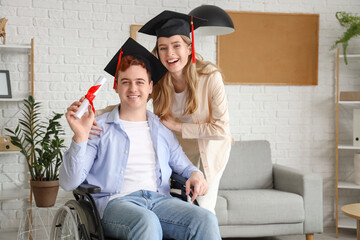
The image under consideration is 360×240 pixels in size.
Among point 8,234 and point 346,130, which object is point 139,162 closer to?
point 8,234

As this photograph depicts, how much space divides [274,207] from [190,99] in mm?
1626

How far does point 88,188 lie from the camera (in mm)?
1838

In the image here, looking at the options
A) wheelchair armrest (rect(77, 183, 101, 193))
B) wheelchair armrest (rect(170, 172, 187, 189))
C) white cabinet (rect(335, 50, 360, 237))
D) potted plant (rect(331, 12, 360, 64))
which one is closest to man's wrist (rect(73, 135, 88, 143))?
wheelchair armrest (rect(77, 183, 101, 193))

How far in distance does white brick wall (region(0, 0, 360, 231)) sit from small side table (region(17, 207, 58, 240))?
26 centimetres

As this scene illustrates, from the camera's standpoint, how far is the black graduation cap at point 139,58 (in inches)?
83.4

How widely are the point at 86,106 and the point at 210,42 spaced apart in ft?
8.68

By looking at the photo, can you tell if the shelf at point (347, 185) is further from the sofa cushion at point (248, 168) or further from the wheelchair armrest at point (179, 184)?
the wheelchair armrest at point (179, 184)

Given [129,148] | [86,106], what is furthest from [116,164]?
[86,106]

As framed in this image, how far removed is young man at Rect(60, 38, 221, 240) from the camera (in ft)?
5.97

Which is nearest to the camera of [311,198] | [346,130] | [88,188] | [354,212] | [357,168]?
[88,188]

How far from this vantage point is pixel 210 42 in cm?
428

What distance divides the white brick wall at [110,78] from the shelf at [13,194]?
7.1 inches

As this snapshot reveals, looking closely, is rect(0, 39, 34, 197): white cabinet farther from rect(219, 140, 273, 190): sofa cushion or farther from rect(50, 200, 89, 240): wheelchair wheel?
rect(219, 140, 273, 190): sofa cushion

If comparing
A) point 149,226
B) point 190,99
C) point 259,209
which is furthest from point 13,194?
point 149,226
